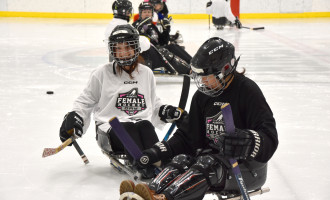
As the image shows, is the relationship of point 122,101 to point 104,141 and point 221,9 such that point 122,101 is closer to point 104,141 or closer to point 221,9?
point 104,141

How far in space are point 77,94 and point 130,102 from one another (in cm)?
241

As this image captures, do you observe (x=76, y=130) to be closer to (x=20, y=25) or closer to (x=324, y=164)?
(x=324, y=164)

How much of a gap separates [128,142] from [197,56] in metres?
0.46

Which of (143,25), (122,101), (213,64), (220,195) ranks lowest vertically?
(220,195)

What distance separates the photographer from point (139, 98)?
9.78ft

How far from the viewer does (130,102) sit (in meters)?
2.96

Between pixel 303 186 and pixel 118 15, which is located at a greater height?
pixel 118 15

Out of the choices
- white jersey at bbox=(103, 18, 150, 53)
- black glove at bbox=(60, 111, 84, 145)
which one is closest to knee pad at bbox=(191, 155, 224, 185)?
black glove at bbox=(60, 111, 84, 145)

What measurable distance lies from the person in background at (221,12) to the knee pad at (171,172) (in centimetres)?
1013

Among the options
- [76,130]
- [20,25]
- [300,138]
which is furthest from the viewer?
[20,25]

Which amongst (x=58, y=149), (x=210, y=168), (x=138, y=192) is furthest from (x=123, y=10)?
(x=138, y=192)

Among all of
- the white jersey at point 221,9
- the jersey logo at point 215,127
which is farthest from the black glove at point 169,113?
the white jersey at point 221,9

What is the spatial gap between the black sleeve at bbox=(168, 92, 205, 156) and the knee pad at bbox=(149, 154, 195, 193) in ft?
0.54

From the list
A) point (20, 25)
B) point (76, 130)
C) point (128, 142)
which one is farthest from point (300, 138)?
point (20, 25)
